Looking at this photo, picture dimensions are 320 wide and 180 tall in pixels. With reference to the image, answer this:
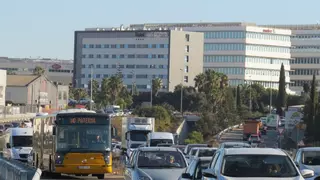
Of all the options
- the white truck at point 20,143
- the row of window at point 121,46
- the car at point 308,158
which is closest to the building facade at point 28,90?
the row of window at point 121,46

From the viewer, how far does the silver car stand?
22844 mm

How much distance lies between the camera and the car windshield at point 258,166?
53.6 feet

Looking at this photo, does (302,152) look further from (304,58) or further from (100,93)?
(304,58)

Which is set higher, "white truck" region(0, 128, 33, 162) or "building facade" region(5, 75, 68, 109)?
"building facade" region(5, 75, 68, 109)

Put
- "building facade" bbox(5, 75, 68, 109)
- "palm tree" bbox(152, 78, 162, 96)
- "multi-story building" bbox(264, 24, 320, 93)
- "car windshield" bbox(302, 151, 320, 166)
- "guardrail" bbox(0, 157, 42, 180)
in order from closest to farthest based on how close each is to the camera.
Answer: "guardrail" bbox(0, 157, 42, 180)
"car windshield" bbox(302, 151, 320, 166)
"building facade" bbox(5, 75, 68, 109)
"palm tree" bbox(152, 78, 162, 96)
"multi-story building" bbox(264, 24, 320, 93)

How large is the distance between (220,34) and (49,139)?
480 ft

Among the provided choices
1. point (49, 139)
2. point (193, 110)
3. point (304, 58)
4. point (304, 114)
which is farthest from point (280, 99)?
point (49, 139)

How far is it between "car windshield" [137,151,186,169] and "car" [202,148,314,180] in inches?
271

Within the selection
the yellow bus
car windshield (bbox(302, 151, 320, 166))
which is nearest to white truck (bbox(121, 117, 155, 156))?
the yellow bus

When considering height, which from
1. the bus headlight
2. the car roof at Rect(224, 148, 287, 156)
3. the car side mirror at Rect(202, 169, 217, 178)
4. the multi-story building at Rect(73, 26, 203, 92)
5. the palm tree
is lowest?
the bus headlight

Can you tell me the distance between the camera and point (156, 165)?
2394 centimetres

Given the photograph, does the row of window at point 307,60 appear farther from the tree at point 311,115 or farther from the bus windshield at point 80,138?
the bus windshield at point 80,138

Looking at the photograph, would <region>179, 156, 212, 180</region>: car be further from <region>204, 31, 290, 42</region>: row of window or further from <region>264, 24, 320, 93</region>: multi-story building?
<region>264, 24, 320, 93</region>: multi-story building

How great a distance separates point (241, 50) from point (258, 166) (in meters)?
162
